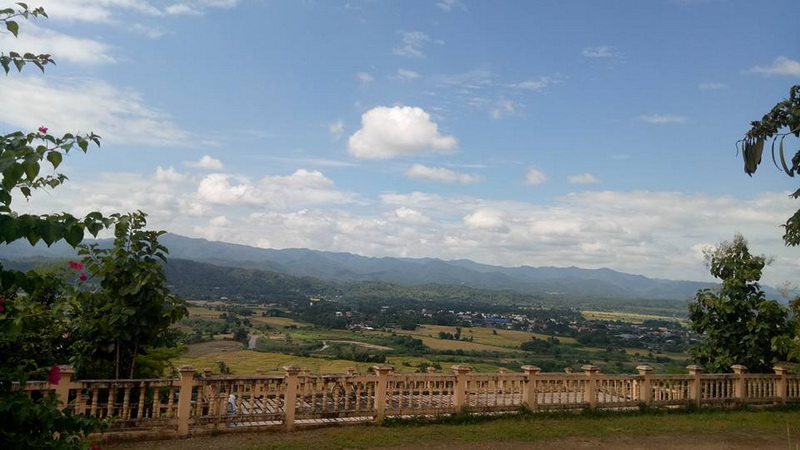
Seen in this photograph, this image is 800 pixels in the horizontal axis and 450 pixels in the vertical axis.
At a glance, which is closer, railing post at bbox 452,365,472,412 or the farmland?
railing post at bbox 452,365,472,412

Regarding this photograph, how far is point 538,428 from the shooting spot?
10938 millimetres

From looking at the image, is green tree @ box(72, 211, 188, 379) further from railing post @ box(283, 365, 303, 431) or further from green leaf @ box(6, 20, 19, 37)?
green leaf @ box(6, 20, 19, 37)

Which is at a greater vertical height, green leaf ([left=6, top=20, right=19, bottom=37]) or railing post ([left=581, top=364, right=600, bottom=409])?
green leaf ([left=6, top=20, right=19, bottom=37])

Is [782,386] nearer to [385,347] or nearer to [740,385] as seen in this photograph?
[740,385]

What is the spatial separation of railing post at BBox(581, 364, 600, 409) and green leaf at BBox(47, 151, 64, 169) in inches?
497

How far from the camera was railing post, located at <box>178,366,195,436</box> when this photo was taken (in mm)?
9039

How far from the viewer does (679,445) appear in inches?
405

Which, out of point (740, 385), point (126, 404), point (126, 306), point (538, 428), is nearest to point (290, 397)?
point (126, 404)

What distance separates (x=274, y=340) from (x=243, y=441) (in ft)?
137

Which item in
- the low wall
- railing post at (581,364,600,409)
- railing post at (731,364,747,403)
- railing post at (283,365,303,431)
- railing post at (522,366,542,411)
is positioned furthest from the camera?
railing post at (731,364,747,403)

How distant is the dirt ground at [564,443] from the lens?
8.67 metres

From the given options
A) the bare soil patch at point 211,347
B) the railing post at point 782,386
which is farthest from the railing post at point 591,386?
the bare soil patch at point 211,347

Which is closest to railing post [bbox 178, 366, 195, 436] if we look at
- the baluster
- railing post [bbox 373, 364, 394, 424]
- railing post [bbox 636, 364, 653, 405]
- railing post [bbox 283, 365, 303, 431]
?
the baluster

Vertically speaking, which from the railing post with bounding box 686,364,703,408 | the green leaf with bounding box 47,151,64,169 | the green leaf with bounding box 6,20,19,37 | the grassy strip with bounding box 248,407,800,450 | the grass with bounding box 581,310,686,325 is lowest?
the grass with bounding box 581,310,686,325
